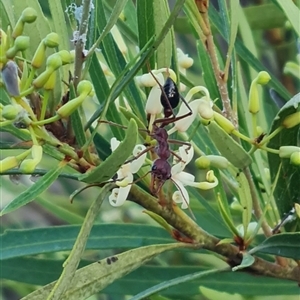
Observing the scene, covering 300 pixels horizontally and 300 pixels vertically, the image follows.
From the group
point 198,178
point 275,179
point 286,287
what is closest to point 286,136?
point 275,179

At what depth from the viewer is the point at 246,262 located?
51cm

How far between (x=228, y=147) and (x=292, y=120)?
0.20 ft

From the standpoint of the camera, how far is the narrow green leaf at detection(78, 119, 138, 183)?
375 mm

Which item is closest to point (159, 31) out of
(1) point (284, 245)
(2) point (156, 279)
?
(1) point (284, 245)

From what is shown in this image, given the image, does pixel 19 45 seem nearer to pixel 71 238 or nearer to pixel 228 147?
pixel 228 147

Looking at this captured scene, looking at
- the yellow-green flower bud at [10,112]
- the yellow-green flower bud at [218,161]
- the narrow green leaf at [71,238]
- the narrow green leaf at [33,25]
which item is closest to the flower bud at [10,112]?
the yellow-green flower bud at [10,112]

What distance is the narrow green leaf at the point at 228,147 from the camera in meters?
0.46

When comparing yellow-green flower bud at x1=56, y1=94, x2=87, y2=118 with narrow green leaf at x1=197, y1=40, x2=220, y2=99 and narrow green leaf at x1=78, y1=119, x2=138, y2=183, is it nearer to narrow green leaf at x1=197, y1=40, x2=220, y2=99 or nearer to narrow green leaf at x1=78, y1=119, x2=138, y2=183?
narrow green leaf at x1=78, y1=119, x2=138, y2=183

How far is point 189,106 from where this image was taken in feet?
1.58

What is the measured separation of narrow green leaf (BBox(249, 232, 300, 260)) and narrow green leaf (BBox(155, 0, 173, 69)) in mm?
183

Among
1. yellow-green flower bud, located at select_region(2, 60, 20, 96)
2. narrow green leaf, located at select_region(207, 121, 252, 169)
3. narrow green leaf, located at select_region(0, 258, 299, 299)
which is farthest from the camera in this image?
narrow green leaf, located at select_region(0, 258, 299, 299)

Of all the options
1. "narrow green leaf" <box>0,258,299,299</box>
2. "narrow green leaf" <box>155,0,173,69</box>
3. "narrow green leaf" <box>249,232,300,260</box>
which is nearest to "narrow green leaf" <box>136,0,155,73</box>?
"narrow green leaf" <box>155,0,173,69</box>

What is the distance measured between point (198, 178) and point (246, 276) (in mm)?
607

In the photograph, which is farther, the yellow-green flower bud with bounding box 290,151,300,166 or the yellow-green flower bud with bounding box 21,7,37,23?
the yellow-green flower bud with bounding box 290,151,300,166
